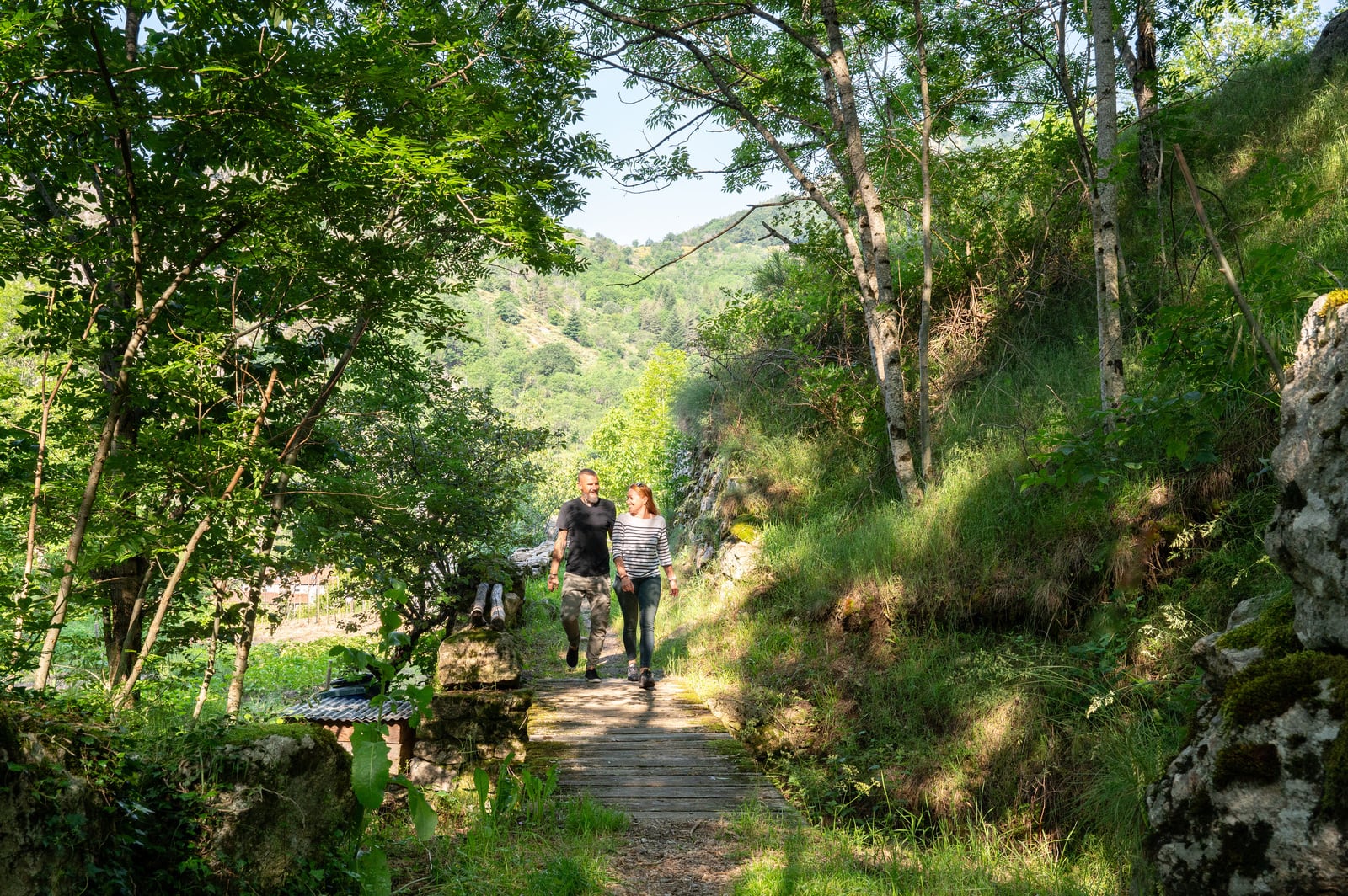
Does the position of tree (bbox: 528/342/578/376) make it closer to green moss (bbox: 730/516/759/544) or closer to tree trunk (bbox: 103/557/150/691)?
green moss (bbox: 730/516/759/544)

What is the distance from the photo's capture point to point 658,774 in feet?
18.8

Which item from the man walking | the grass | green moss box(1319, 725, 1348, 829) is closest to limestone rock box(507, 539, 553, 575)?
the man walking

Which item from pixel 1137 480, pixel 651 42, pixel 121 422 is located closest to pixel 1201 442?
pixel 1137 480

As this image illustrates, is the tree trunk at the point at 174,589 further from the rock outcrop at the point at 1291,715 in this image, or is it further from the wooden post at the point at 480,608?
the rock outcrop at the point at 1291,715

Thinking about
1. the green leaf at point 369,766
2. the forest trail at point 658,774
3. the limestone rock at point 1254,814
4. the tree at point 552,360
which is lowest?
the forest trail at point 658,774

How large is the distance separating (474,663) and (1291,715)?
439 centimetres

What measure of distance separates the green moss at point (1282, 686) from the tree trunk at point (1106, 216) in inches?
141

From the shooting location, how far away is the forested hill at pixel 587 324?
10919 centimetres

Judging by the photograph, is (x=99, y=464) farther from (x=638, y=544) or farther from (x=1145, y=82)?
(x=1145, y=82)

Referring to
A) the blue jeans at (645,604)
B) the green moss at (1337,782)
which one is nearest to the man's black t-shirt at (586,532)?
the blue jeans at (645,604)

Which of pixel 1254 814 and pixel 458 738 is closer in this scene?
pixel 1254 814

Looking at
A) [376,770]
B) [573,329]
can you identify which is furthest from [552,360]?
[376,770]

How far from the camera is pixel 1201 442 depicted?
570 cm

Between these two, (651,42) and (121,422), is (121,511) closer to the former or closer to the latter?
(121,422)
